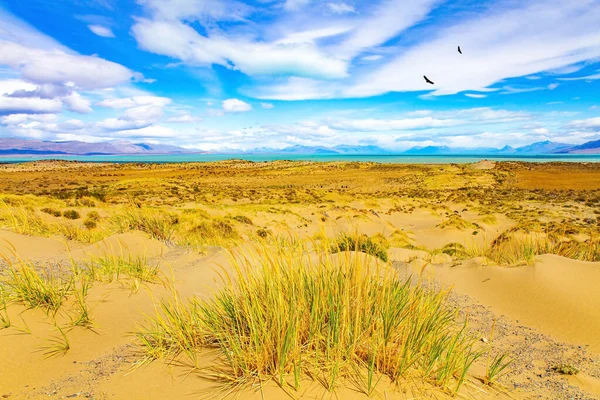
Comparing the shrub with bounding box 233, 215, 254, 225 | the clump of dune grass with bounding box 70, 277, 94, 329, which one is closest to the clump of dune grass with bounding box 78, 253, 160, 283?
the clump of dune grass with bounding box 70, 277, 94, 329

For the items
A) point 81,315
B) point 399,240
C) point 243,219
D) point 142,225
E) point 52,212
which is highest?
point 81,315

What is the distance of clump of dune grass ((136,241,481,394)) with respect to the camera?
253cm

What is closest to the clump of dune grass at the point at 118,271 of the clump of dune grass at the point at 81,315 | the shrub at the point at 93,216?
the clump of dune grass at the point at 81,315

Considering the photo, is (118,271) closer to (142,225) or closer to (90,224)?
(142,225)

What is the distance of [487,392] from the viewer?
2746mm

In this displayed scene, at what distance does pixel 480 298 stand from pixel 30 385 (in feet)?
20.2

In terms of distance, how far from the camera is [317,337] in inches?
106

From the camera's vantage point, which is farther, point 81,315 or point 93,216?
point 93,216

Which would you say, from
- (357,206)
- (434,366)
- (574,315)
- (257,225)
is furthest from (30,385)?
(357,206)

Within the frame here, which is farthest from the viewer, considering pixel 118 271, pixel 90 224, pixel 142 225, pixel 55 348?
pixel 90 224

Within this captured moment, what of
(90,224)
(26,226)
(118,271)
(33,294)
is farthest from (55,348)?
(90,224)

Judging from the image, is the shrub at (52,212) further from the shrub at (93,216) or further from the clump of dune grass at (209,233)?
the clump of dune grass at (209,233)

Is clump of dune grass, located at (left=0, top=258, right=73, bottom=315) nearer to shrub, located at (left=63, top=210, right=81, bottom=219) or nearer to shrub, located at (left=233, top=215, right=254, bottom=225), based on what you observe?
shrub, located at (left=63, top=210, right=81, bottom=219)

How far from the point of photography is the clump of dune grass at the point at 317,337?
99.7 inches
